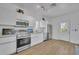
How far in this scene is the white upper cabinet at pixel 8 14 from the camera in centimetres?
212

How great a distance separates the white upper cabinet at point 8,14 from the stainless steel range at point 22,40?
0.39 metres

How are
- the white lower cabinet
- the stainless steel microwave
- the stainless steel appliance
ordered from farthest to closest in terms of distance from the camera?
the stainless steel microwave, the stainless steel appliance, the white lower cabinet

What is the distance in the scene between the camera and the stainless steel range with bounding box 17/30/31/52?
247cm

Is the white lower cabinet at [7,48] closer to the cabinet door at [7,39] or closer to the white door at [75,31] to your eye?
the cabinet door at [7,39]

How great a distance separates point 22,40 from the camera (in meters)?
2.64

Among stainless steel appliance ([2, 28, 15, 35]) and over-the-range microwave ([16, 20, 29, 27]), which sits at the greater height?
over-the-range microwave ([16, 20, 29, 27])

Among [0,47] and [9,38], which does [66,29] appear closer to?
[9,38]

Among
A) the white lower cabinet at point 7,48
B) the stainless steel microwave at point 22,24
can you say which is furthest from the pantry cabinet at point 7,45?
the stainless steel microwave at point 22,24

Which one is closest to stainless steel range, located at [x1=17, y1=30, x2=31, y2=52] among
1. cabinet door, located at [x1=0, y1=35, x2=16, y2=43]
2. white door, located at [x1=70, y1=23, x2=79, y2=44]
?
cabinet door, located at [x1=0, y1=35, x2=16, y2=43]

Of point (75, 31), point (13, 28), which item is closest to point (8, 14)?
point (13, 28)

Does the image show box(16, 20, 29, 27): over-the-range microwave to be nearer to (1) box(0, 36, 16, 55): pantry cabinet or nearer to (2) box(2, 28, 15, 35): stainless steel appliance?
(2) box(2, 28, 15, 35): stainless steel appliance

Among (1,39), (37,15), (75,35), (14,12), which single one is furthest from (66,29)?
(1,39)

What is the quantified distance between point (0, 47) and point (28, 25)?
3.28 feet

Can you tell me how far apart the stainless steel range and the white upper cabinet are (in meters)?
0.39
